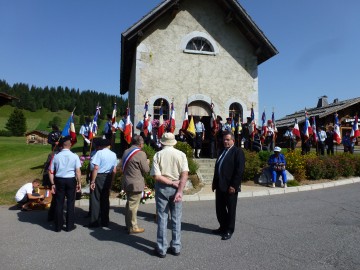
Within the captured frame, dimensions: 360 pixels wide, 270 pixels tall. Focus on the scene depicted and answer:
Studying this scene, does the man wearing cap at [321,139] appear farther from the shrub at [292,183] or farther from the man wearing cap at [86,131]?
the man wearing cap at [86,131]

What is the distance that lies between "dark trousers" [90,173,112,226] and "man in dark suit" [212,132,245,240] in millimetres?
2219

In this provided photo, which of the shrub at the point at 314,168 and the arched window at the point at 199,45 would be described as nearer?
the shrub at the point at 314,168

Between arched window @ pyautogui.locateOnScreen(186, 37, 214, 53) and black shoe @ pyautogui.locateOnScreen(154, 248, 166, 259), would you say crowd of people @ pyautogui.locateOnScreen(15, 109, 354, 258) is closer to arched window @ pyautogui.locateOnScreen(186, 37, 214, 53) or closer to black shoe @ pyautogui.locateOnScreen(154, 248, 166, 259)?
black shoe @ pyautogui.locateOnScreen(154, 248, 166, 259)

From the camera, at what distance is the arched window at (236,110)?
15.9 meters

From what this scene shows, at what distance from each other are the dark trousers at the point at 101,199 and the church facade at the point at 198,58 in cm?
840

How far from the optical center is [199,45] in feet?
52.3

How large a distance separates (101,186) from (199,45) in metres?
11.5

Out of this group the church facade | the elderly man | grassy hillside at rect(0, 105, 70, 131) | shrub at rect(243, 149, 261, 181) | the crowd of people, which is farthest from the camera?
grassy hillside at rect(0, 105, 70, 131)

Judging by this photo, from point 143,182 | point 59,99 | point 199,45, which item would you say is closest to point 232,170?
point 143,182

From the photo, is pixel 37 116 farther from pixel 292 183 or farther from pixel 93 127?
pixel 292 183

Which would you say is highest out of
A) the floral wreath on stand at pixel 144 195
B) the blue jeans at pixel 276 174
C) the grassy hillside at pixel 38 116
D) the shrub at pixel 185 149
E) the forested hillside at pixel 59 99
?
the forested hillside at pixel 59 99

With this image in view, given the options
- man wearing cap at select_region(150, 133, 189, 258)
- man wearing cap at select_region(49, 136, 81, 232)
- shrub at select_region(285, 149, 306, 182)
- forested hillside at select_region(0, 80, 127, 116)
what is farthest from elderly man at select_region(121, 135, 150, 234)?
forested hillside at select_region(0, 80, 127, 116)

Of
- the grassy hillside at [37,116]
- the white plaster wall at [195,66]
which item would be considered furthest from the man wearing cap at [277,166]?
the grassy hillside at [37,116]

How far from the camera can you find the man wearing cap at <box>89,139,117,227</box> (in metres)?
6.20
